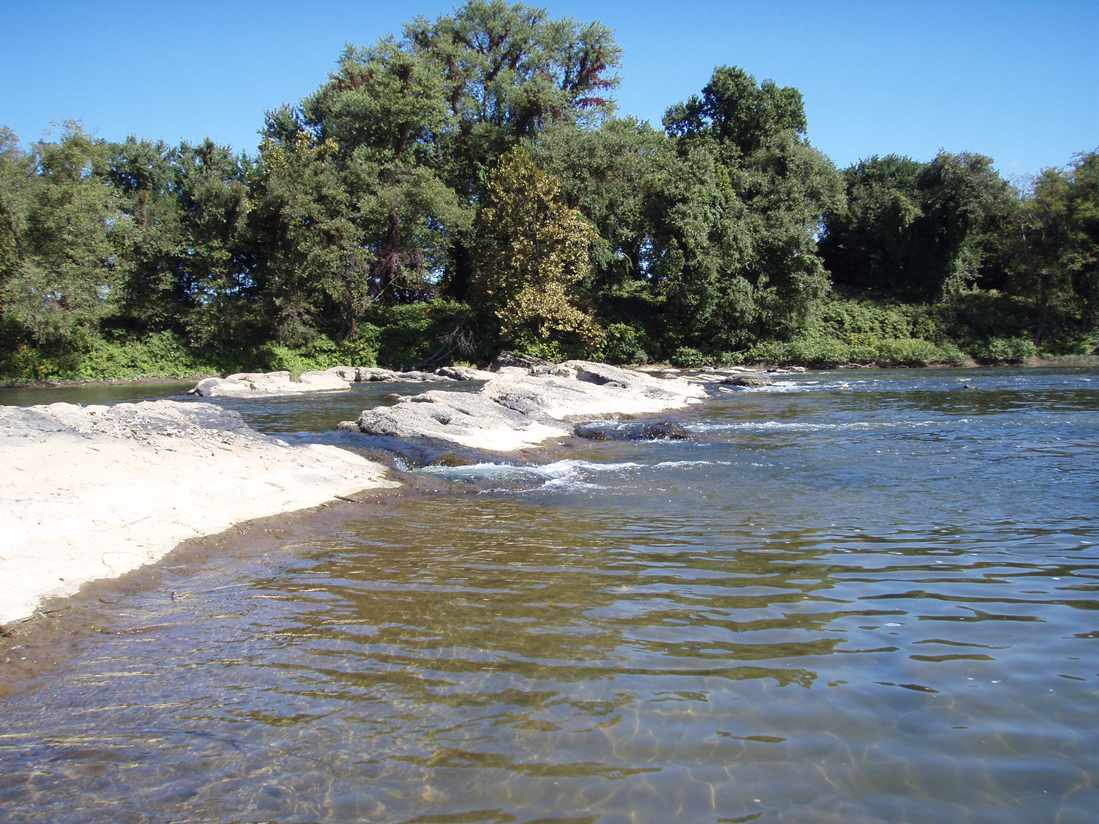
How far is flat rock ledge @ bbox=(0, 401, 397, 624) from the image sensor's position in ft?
22.3

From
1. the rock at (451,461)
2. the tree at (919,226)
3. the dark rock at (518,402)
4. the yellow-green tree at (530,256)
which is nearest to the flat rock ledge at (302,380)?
the yellow-green tree at (530,256)

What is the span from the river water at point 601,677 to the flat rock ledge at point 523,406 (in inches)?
229

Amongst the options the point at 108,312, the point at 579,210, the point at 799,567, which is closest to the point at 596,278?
the point at 579,210

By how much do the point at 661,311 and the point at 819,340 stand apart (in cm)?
893

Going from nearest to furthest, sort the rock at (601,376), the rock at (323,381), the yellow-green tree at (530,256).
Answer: the rock at (601,376) → the rock at (323,381) → the yellow-green tree at (530,256)

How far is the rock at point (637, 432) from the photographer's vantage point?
643 inches

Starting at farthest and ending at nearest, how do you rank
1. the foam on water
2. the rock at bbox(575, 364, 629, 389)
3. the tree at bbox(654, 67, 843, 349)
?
the tree at bbox(654, 67, 843, 349) < the rock at bbox(575, 364, 629, 389) < the foam on water

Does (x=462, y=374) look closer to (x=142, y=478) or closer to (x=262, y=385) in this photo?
(x=262, y=385)

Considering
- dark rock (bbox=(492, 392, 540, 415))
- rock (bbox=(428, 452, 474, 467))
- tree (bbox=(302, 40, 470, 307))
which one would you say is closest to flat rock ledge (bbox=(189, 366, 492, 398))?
tree (bbox=(302, 40, 470, 307))

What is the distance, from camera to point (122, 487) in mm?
8586

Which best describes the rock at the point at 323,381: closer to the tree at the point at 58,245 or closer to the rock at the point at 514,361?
the rock at the point at 514,361

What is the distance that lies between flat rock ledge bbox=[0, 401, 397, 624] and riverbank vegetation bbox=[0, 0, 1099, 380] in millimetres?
27530

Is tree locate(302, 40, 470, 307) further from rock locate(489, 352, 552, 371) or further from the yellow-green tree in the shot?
rock locate(489, 352, 552, 371)

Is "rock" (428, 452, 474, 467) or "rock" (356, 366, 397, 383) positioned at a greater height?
"rock" (356, 366, 397, 383)
